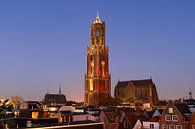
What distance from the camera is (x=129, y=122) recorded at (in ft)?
262

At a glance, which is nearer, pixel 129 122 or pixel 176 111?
pixel 176 111

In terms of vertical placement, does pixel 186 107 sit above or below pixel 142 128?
above

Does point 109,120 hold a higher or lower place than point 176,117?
lower

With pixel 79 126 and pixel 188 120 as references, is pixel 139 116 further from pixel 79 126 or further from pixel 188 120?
pixel 79 126

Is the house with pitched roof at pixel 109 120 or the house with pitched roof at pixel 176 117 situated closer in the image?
the house with pitched roof at pixel 176 117

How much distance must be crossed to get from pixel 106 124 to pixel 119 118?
3.89 meters

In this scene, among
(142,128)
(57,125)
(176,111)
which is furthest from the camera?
(142,128)

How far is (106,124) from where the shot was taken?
81688mm

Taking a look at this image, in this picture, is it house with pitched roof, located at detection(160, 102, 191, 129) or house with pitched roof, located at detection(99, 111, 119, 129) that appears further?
house with pitched roof, located at detection(99, 111, 119, 129)

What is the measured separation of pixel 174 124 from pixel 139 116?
19830 millimetres

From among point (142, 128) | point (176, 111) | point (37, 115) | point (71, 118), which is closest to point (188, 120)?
point (176, 111)

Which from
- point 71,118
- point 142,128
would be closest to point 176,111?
point 142,128

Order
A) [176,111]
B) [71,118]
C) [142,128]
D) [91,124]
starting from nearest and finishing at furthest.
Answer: [91,124] < [176,111] < [142,128] < [71,118]

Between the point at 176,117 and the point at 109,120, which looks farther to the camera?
the point at 109,120
